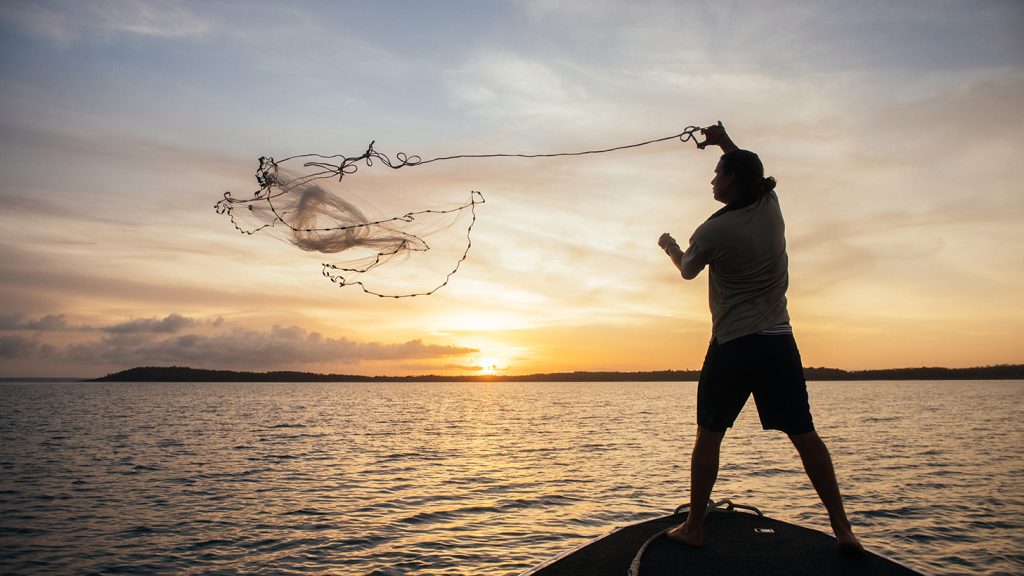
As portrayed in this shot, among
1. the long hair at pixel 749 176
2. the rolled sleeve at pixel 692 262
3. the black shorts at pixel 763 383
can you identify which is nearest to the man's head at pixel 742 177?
the long hair at pixel 749 176

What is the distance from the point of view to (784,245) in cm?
456

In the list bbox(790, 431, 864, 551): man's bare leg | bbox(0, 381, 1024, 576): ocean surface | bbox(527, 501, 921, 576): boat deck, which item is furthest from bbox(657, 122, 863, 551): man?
bbox(0, 381, 1024, 576): ocean surface

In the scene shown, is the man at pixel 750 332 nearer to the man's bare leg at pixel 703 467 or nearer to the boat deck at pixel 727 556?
the man's bare leg at pixel 703 467

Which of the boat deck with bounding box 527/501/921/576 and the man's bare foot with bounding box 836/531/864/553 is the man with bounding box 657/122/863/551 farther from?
the boat deck with bounding box 527/501/921/576

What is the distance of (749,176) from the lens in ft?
14.8

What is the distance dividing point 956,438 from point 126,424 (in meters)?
52.1

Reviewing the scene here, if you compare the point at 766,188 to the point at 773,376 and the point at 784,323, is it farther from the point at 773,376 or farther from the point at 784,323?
the point at 773,376

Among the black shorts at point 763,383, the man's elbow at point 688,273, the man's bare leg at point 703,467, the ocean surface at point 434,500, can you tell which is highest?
the man's elbow at point 688,273

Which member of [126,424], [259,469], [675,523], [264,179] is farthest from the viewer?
[126,424]

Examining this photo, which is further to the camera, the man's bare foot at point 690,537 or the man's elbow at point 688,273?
the man's bare foot at point 690,537

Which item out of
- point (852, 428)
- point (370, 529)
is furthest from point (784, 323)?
point (852, 428)

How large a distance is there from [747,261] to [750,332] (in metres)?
0.49

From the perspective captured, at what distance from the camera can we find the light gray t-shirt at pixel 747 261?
174 inches

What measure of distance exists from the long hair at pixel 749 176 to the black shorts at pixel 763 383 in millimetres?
1003
